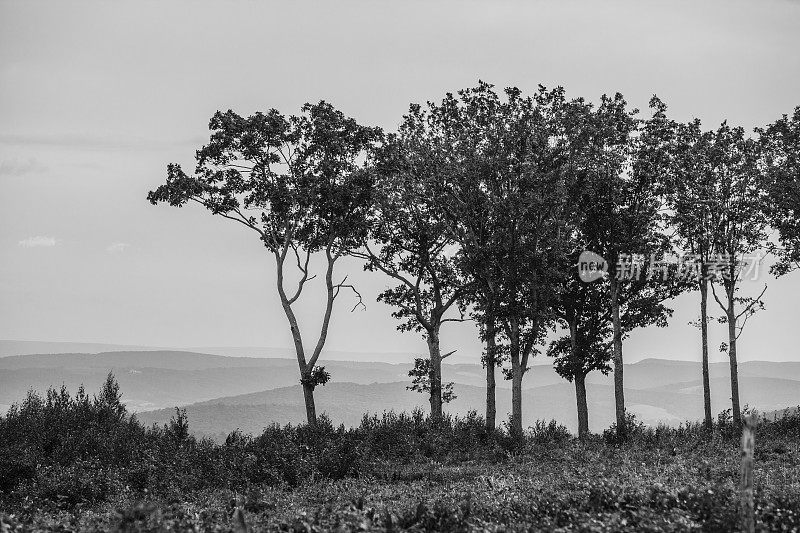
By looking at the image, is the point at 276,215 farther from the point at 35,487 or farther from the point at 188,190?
the point at 35,487

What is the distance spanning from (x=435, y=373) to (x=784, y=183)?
17.0m

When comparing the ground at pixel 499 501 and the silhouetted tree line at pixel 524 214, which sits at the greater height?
the silhouetted tree line at pixel 524 214

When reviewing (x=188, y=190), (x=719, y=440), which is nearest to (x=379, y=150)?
(x=188, y=190)

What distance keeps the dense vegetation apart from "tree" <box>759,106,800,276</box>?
8.77m

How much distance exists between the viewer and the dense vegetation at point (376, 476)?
405 inches

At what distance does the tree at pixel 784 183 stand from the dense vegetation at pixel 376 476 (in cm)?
877

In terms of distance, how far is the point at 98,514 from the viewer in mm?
13281

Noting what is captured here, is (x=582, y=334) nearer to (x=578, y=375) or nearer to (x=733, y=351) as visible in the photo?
(x=578, y=375)

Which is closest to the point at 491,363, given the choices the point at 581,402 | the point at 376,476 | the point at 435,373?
the point at 435,373

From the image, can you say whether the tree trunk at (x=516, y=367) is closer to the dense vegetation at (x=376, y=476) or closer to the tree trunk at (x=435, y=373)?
the dense vegetation at (x=376, y=476)

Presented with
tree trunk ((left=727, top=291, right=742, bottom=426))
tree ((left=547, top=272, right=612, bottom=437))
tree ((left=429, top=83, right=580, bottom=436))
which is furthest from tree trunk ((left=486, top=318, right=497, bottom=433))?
tree trunk ((left=727, top=291, right=742, bottom=426))

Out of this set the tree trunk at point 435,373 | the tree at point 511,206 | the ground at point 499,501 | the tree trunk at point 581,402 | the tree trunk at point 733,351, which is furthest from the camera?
the tree trunk at point 581,402

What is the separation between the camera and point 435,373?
3516 cm

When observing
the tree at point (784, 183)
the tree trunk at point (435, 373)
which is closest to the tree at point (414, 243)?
the tree trunk at point (435, 373)
